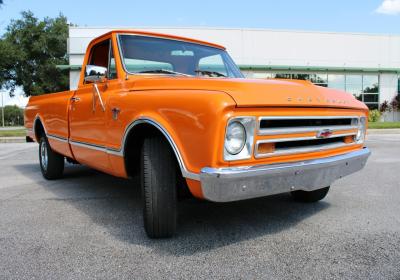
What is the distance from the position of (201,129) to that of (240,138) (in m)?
0.26

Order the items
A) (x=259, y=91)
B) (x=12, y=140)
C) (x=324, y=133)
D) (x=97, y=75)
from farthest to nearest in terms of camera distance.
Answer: (x=12, y=140)
(x=97, y=75)
(x=324, y=133)
(x=259, y=91)

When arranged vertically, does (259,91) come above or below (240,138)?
above

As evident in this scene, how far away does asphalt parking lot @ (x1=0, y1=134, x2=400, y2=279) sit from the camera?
259cm

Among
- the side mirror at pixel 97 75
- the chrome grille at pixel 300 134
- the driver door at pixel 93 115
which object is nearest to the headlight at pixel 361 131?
the chrome grille at pixel 300 134

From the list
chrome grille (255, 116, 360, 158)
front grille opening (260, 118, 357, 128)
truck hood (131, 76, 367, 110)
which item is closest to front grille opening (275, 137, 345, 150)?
chrome grille (255, 116, 360, 158)

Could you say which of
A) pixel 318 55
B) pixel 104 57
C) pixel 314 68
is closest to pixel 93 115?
pixel 104 57

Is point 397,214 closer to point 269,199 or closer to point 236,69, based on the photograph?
point 269,199

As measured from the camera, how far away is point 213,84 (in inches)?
112

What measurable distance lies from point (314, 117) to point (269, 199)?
5.42ft

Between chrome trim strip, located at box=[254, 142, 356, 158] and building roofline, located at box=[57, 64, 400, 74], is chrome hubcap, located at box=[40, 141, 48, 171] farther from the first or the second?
building roofline, located at box=[57, 64, 400, 74]

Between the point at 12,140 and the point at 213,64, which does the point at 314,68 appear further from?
the point at 213,64

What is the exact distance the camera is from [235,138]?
263cm

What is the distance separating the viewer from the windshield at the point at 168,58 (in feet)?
12.8

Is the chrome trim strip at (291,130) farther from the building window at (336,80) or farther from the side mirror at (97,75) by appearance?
the building window at (336,80)
